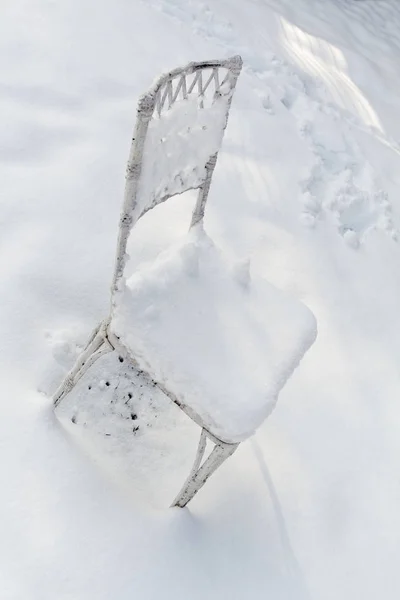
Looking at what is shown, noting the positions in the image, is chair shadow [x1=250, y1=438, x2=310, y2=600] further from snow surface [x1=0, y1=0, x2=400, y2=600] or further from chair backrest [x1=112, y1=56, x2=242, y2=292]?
chair backrest [x1=112, y1=56, x2=242, y2=292]

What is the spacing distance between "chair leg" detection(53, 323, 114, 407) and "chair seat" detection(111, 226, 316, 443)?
0.05 meters

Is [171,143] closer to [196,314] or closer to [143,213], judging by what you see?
[143,213]

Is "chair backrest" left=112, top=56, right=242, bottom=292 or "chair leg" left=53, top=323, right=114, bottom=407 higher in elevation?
"chair backrest" left=112, top=56, right=242, bottom=292

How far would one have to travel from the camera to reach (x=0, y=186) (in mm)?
1705

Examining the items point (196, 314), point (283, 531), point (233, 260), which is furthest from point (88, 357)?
point (283, 531)

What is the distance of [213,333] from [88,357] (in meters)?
0.25

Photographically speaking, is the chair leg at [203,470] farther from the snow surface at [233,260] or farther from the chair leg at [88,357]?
the chair leg at [88,357]

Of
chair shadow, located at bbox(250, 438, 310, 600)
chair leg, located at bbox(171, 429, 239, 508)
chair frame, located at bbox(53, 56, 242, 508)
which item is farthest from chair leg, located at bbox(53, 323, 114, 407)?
chair shadow, located at bbox(250, 438, 310, 600)

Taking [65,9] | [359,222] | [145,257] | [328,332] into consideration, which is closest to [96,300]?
[145,257]

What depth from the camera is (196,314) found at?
1.18 metres

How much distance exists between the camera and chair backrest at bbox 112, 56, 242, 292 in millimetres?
993

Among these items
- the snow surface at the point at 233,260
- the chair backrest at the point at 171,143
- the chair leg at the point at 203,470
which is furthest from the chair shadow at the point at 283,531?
the chair backrest at the point at 171,143

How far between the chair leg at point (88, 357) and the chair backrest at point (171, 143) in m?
0.10

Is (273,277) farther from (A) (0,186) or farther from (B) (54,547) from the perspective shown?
(B) (54,547)
